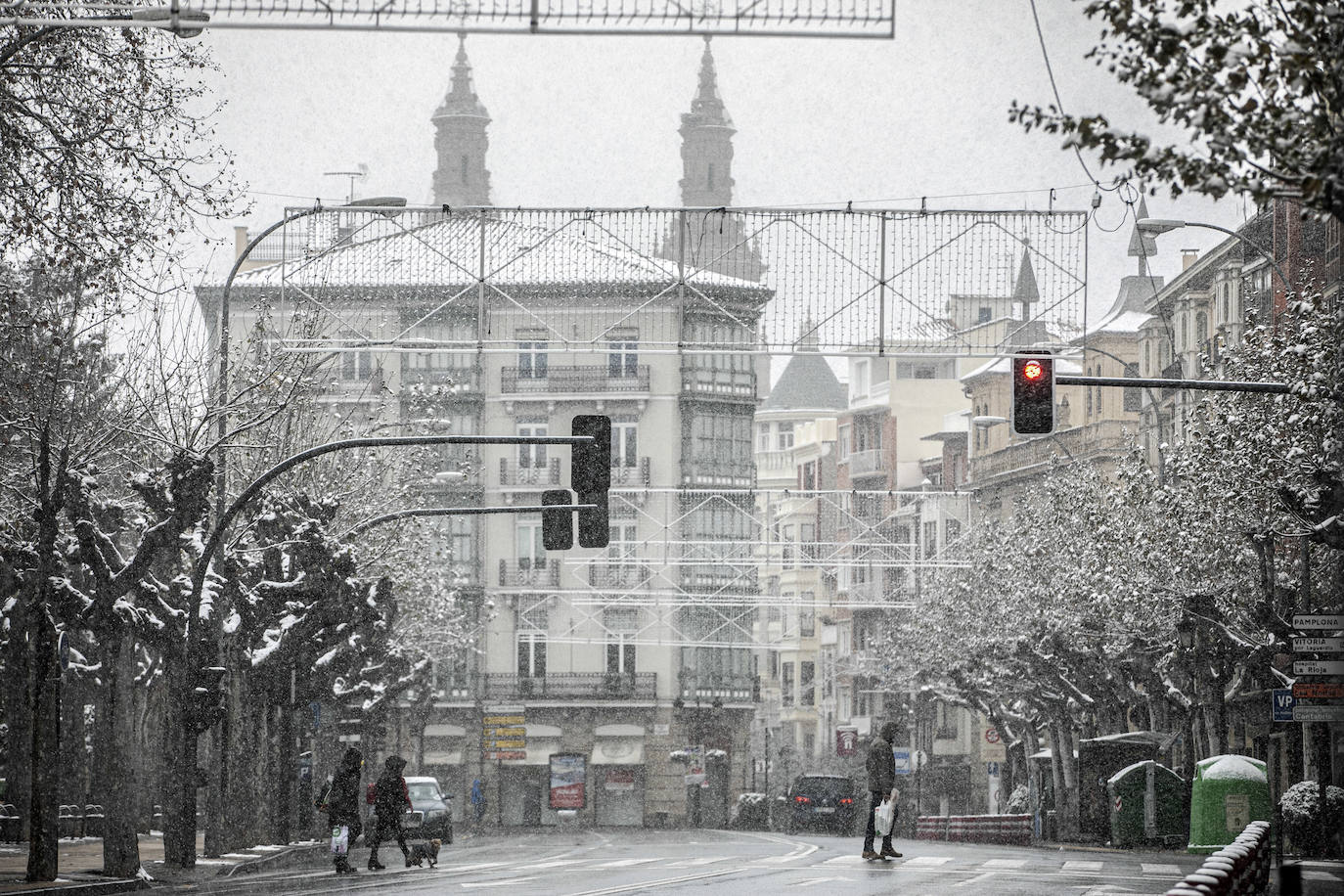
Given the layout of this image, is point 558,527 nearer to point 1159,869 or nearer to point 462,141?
point 1159,869

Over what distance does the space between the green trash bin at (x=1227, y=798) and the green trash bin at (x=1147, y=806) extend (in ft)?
17.9

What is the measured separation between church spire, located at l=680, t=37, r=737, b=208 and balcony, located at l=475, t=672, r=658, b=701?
46965 millimetres

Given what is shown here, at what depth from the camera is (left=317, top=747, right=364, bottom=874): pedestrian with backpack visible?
30891 mm

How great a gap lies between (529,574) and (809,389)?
263ft

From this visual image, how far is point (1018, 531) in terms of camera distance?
5741cm

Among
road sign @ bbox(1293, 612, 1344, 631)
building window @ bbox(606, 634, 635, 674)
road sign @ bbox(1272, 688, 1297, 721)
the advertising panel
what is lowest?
the advertising panel

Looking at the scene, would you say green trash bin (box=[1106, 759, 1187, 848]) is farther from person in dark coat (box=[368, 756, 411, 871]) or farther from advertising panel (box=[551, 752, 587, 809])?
advertising panel (box=[551, 752, 587, 809])

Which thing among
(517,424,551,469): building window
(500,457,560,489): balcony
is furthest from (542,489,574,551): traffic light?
(517,424,551,469): building window

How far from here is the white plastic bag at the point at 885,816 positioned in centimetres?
2841

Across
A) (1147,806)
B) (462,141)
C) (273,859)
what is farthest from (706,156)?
(273,859)

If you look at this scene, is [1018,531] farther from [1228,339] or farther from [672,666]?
[672,666]

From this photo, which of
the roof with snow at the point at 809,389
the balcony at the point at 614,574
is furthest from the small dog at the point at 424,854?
the roof with snow at the point at 809,389

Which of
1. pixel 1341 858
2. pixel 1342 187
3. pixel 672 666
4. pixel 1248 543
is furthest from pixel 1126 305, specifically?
pixel 1342 187

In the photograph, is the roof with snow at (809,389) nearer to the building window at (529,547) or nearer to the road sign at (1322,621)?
the building window at (529,547)
